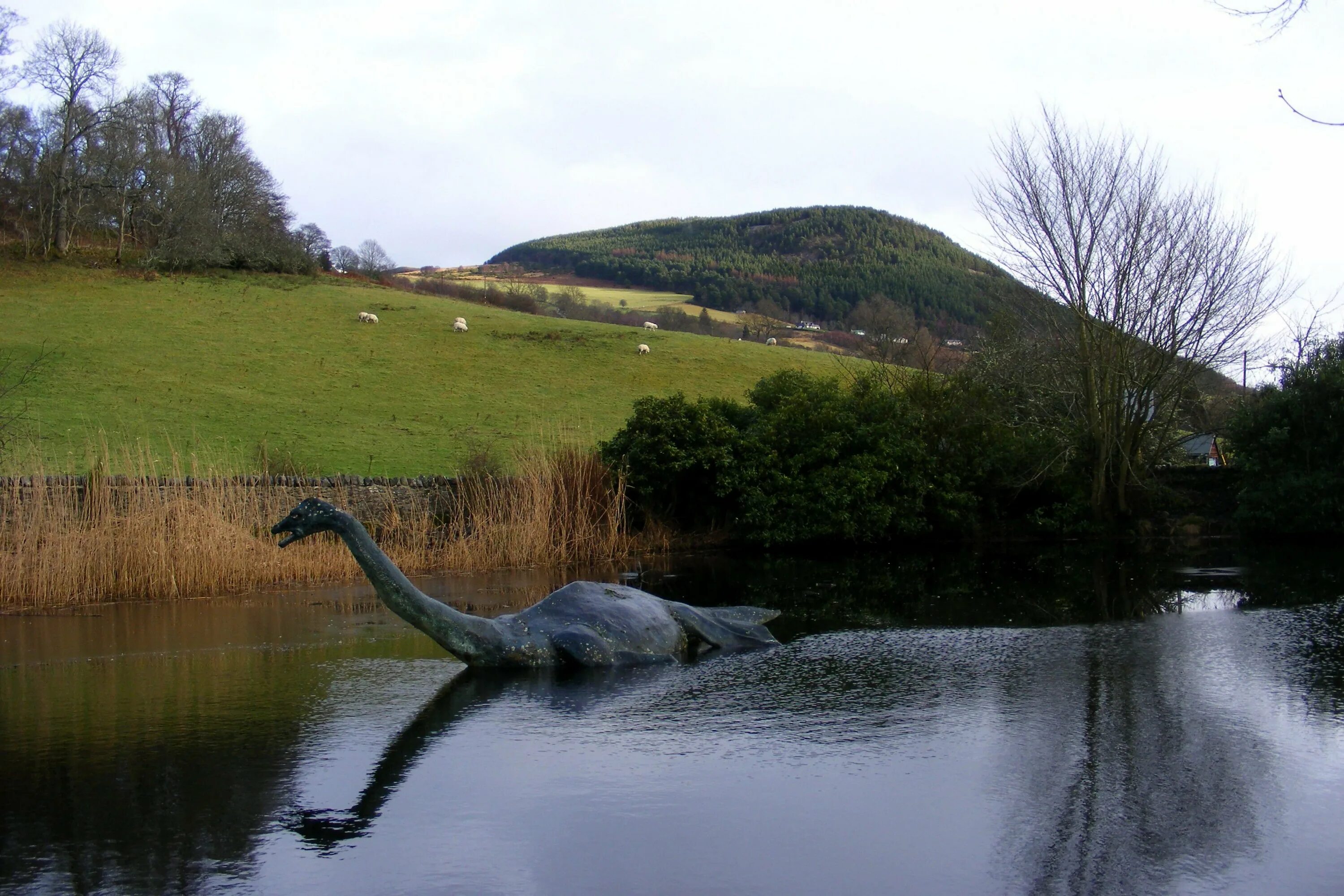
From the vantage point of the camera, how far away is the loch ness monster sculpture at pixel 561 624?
8.41 metres

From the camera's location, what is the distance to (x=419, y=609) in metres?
8.46

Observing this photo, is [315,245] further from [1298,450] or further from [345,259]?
[1298,450]

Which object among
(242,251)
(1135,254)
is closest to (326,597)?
(1135,254)

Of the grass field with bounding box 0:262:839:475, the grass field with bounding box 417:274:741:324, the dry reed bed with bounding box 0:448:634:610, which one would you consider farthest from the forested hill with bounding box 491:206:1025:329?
the dry reed bed with bounding box 0:448:634:610

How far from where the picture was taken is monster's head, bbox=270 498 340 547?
26.7 feet

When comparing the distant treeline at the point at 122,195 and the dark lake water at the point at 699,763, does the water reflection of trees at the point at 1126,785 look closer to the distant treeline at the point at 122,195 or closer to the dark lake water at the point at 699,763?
the dark lake water at the point at 699,763

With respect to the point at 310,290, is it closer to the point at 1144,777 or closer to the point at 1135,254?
the point at 1135,254

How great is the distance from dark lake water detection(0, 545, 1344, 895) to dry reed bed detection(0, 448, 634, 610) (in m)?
2.27

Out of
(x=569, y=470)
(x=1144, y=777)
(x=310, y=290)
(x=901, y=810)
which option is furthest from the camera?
(x=310, y=290)

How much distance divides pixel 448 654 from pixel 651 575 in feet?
23.0

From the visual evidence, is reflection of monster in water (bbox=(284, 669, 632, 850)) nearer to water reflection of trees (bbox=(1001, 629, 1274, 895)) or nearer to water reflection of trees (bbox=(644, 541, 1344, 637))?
water reflection of trees (bbox=(644, 541, 1344, 637))

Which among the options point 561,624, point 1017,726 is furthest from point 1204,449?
point 1017,726

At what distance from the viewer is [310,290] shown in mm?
50875

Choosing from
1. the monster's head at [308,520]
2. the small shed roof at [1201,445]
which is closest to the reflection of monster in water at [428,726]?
the monster's head at [308,520]
